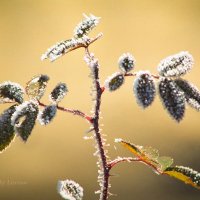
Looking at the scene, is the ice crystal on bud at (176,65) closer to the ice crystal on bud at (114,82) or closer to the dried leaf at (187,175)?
the ice crystal on bud at (114,82)

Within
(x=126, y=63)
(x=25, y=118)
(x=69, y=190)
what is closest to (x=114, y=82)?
(x=126, y=63)

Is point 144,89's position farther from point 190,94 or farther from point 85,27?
point 85,27

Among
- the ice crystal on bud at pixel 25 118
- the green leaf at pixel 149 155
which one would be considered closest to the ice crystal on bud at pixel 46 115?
the ice crystal on bud at pixel 25 118

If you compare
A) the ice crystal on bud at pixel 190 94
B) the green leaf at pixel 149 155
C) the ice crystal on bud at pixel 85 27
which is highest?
the ice crystal on bud at pixel 85 27

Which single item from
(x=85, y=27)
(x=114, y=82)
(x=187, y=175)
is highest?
(x=85, y=27)

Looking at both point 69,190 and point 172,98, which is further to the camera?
point 69,190

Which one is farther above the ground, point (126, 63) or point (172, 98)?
point (126, 63)

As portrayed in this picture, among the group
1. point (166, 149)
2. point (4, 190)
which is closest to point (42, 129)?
point (4, 190)
